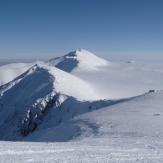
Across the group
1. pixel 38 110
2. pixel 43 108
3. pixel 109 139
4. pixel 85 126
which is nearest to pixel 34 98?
pixel 38 110

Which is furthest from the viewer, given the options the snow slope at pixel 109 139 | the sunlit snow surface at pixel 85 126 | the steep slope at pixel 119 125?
the steep slope at pixel 119 125

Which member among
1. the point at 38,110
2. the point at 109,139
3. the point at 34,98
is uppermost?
the point at 34,98

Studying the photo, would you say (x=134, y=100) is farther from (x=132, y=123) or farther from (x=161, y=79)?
(x=161, y=79)

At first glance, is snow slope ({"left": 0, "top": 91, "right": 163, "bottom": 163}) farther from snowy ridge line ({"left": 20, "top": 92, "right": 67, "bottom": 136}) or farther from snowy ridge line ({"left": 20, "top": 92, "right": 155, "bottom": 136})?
snowy ridge line ({"left": 20, "top": 92, "right": 67, "bottom": 136})

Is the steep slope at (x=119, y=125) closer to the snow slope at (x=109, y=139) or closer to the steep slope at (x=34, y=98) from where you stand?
the snow slope at (x=109, y=139)

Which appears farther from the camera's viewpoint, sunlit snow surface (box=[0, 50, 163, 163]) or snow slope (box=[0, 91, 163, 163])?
sunlit snow surface (box=[0, 50, 163, 163])

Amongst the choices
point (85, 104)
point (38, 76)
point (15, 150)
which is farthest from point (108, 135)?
point (38, 76)

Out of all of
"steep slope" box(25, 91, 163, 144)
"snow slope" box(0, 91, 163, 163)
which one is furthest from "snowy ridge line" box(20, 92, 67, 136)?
"steep slope" box(25, 91, 163, 144)

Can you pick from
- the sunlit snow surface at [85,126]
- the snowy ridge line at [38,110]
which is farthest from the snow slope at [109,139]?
the snowy ridge line at [38,110]

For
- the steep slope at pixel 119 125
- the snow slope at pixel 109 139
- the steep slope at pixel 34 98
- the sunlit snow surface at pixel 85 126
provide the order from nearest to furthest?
the snow slope at pixel 109 139 → the sunlit snow surface at pixel 85 126 → the steep slope at pixel 119 125 → the steep slope at pixel 34 98

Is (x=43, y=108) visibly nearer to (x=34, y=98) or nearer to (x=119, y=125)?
(x=34, y=98)

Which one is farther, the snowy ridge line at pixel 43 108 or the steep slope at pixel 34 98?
the steep slope at pixel 34 98
